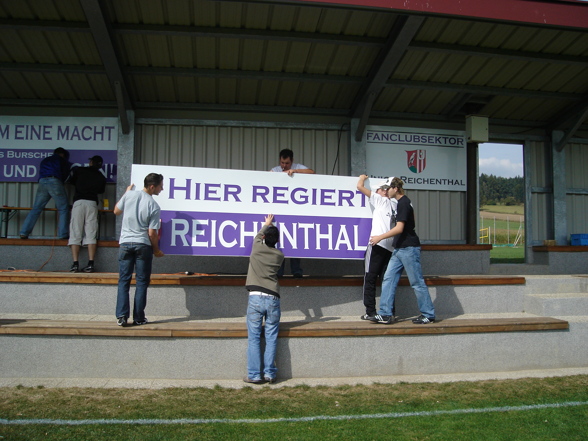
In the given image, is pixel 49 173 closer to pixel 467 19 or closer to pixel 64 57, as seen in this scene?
pixel 64 57

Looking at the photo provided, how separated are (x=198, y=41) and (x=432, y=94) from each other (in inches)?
172

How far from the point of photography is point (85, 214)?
8.10 metres

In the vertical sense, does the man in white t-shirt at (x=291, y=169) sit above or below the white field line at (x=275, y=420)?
above

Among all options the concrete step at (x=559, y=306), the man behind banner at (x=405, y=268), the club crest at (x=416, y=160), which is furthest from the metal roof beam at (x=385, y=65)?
the concrete step at (x=559, y=306)

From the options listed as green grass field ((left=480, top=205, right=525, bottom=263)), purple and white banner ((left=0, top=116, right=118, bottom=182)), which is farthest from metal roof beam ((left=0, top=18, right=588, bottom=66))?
green grass field ((left=480, top=205, right=525, bottom=263))

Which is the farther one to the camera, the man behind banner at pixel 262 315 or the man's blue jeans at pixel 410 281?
the man's blue jeans at pixel 410 281

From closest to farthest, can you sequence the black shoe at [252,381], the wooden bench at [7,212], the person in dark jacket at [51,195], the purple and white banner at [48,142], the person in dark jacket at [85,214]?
1. the black shoe at [252,381]
2. the person in dark jacket at [85,214]
3. the person in dark jacket at [51,195]
4. the wooden bench at [7,212]
5. the purple and white banner at [48,142]

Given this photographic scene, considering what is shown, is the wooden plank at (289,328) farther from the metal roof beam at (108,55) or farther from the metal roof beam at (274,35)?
the metal roof beam at (274,35)

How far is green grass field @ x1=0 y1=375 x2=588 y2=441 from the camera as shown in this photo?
4273 mm

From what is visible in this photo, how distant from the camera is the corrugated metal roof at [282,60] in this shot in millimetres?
7781

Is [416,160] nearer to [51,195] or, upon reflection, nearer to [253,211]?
[253,211]

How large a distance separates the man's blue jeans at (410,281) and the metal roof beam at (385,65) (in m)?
3.34

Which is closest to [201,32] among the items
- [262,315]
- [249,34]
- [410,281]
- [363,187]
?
[249,34]

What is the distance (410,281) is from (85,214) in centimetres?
501
